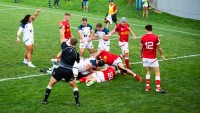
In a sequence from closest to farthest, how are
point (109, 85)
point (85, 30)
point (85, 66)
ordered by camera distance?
point (109, 85) → point (85, 66) → point (85, 30)

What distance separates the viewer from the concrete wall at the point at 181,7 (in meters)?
37.6

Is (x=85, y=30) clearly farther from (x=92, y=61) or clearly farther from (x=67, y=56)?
(x=67, y=56)

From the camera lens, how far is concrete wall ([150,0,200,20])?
37594 millimetres

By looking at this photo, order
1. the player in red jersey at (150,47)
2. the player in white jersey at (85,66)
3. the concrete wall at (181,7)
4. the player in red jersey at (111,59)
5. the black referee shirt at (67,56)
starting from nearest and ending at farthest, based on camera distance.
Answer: the black referee shirt at (67,56), the player in red jersey at (150,47), the player in white jersey at (85,66), the player in red jersey at (111,59), the concrete wall at (181,7)

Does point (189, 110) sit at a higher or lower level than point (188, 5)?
lower

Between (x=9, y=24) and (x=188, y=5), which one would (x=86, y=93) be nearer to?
(x=9, y=24)

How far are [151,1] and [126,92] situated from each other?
1207 inches

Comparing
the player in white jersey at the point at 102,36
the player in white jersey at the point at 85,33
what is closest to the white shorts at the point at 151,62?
the player in white jersey at the point at 102,36

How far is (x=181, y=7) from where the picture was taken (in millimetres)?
39281

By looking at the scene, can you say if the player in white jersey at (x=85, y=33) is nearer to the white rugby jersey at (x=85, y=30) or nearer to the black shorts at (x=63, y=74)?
the white rugby jersey at (x=85, y=30)

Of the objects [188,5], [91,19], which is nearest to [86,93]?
[91,19]

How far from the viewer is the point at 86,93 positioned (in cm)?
1404

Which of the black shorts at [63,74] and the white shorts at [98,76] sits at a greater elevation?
the black shorts at [63,74]

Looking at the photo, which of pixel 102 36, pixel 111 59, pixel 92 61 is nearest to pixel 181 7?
pixel 102 36
